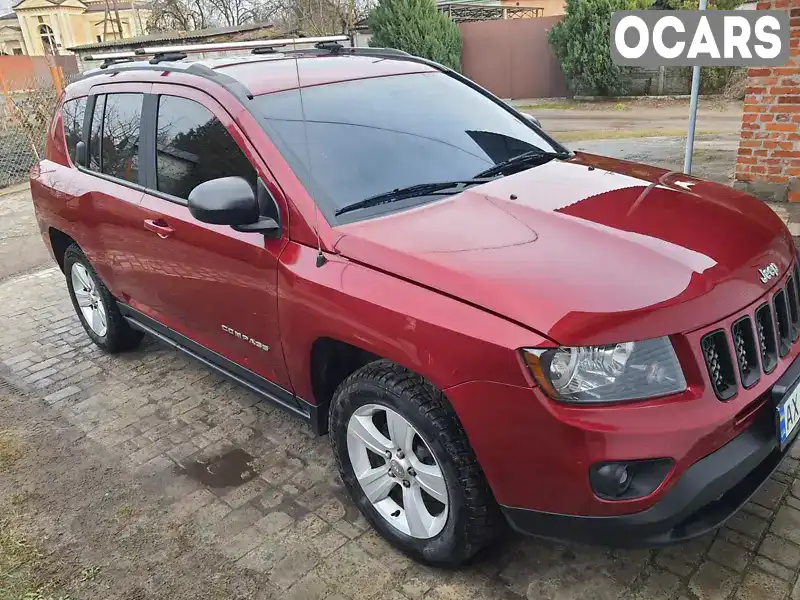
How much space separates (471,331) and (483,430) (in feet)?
1.06

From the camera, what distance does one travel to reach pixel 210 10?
108 feet

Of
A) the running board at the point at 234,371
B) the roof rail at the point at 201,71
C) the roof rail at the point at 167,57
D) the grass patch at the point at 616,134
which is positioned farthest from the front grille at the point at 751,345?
Answer: the grass patch at the point at 616,134

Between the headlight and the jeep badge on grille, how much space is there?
0.58 m

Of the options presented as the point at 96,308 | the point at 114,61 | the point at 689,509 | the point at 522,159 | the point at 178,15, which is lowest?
the point at 96,308

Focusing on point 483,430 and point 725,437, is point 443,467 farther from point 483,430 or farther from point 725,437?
point 725,437

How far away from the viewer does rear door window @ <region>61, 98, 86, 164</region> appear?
433 cm

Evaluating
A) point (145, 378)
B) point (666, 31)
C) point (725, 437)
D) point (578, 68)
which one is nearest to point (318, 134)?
point (725, 437)

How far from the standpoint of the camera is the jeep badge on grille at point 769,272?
2301 mm

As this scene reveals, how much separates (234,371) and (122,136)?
1.60 metres

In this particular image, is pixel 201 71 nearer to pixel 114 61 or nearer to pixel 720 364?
pixel 114 61

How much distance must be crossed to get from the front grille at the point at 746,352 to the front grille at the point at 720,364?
0.17 ft

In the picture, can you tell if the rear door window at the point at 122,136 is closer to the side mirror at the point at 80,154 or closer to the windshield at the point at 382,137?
the side mirror at the point at 80,154

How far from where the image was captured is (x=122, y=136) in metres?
3.84

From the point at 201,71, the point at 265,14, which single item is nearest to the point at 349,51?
the point at 201,71
